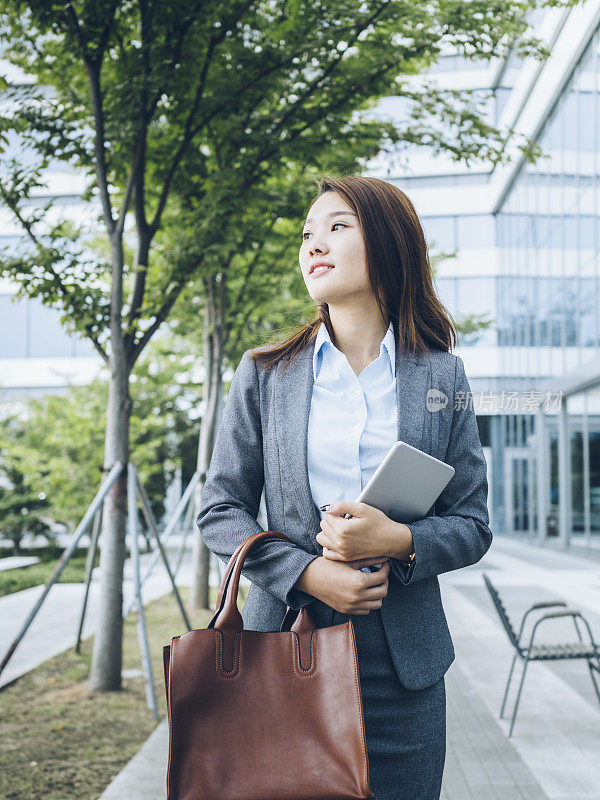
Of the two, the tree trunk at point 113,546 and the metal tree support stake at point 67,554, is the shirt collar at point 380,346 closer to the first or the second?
the metal tree support stake at point 67,554

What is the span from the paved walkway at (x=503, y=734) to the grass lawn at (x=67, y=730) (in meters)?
0.17

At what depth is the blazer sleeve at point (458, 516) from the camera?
1.42 metres

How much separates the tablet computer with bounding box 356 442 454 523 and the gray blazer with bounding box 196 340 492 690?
43 millimetres

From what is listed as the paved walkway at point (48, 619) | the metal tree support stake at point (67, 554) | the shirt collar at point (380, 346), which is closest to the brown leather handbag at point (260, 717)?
the shirt collar at point (380, 346)

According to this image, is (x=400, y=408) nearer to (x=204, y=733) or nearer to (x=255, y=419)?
(x=255, y=419)

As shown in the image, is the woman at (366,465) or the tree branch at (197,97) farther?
the tree branch at (197,97)

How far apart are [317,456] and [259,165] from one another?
192 inches

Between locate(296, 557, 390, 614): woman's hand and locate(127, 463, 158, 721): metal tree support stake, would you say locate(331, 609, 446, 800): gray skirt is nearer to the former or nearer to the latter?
locate(296, 557, 390, 614): woman's hand

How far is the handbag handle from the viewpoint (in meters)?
1.30

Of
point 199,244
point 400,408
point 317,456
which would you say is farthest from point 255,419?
point 199,244

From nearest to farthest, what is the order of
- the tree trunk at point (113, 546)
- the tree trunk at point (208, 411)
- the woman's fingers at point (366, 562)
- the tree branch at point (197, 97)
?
the woman's fingers at point (366, 562) → the tree branch at point (197, 97) → the tree trunk at point (113, 546) → the tree trunk at point (208, 411)

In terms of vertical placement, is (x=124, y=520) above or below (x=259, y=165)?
below

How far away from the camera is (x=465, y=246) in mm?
24766

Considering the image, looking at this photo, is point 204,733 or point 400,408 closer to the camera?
point 204,733
